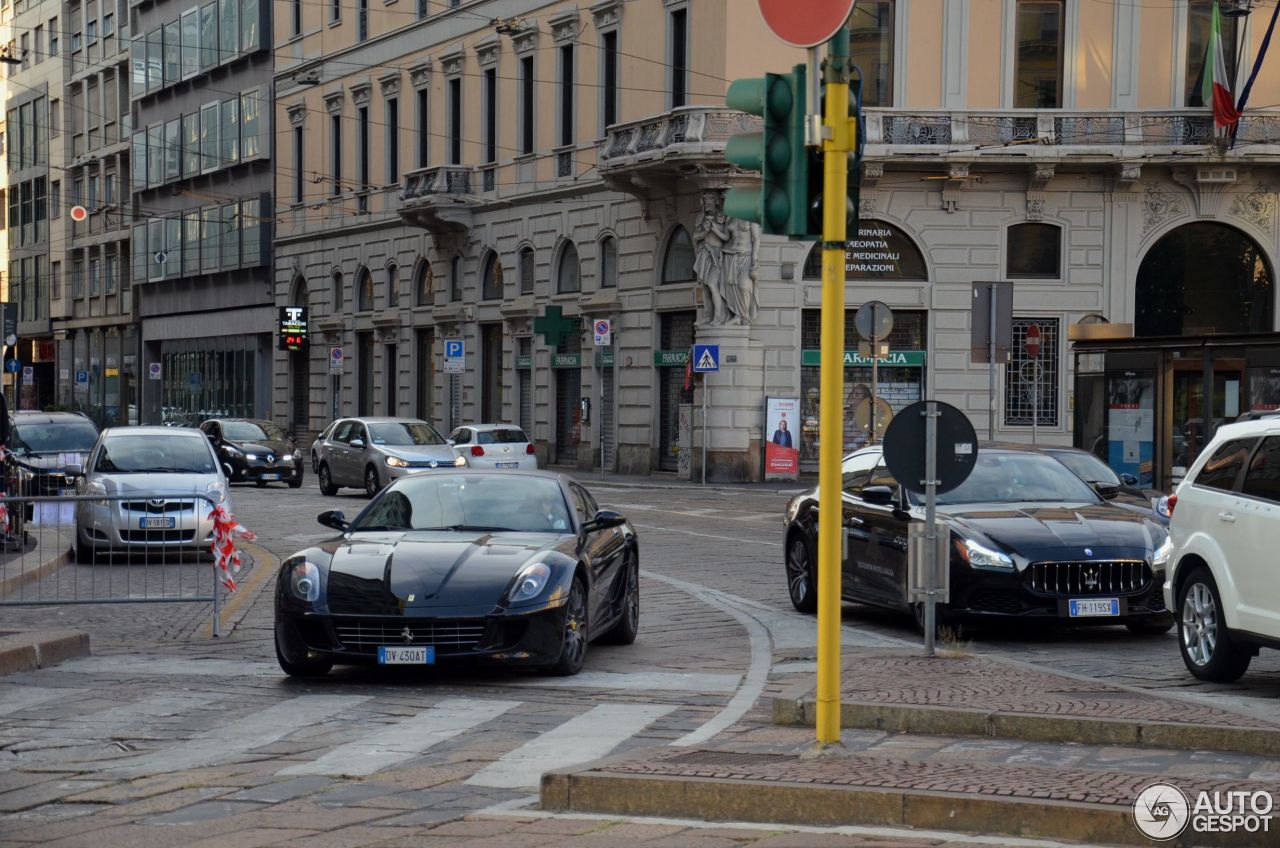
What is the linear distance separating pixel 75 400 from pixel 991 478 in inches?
2867

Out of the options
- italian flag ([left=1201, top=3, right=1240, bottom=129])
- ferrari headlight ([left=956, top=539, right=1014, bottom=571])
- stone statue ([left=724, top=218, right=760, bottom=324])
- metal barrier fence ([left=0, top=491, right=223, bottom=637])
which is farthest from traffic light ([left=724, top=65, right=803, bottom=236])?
stone statue ([left=724, top=218, right=760, bottom=324])

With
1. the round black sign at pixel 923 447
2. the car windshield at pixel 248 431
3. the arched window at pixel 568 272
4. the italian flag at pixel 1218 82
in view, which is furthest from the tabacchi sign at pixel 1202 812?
the arched window at pixel 568 272

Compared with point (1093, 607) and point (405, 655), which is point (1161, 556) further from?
point (405, 655)

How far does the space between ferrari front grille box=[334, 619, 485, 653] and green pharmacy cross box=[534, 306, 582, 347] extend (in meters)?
30.6

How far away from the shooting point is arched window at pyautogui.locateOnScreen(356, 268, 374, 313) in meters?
56.5

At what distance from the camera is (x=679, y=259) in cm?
4094

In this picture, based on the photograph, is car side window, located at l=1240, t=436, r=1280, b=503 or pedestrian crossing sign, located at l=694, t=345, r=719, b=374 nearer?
car side window, located at l=1240, t=436, r=1280, b=503

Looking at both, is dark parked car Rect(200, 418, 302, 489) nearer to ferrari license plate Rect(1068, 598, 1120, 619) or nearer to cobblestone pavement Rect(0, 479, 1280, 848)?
cobblestone pavement Rect(0, 479, 1280, 848)

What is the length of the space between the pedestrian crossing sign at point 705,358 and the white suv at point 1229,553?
25279 millimetres

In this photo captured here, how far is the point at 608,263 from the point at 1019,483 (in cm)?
2958

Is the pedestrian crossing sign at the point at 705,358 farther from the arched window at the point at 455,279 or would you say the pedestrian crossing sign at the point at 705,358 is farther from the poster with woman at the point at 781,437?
the arched window at the point at 455,279

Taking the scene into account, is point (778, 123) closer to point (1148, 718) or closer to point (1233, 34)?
point (1148, 718)

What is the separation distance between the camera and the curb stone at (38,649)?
476 inches

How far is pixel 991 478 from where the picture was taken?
14.9 metres
